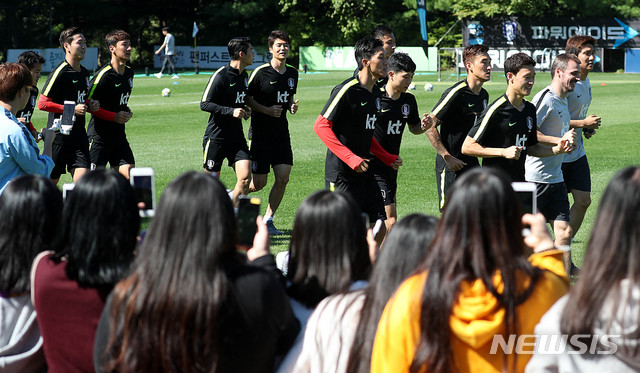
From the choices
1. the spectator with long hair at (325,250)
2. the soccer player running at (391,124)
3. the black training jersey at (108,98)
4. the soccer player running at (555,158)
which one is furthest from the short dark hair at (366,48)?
the spectator with long hair at (325,250)

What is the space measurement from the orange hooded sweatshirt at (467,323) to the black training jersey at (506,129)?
15.3 feet

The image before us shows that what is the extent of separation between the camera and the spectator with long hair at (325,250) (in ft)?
11.5

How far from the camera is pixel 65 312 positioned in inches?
137

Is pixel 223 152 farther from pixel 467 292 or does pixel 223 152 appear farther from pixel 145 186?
pixel 467 292

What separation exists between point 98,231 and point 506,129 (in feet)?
16.7

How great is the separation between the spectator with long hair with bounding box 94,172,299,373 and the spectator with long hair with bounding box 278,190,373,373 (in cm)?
37

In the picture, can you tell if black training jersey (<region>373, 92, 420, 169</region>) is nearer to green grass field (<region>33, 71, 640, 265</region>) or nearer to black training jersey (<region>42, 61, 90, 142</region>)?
green grass field (<region>33, 71, 640, 265</region>)

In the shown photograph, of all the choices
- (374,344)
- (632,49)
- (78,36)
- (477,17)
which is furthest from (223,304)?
(477,17)

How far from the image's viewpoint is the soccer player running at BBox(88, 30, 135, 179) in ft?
34.1

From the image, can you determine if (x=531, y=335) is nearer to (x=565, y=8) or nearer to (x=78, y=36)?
(x=78, y=36)

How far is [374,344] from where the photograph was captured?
10.3ft

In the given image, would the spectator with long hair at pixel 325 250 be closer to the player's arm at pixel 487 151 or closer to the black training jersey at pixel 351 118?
the player's arm at pixel 487 151

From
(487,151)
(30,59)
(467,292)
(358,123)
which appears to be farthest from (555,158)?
(30,59)

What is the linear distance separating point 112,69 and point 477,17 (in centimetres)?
4544
